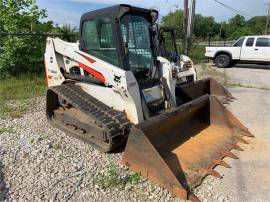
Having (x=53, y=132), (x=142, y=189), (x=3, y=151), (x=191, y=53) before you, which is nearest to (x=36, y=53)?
(x=53, y=132)

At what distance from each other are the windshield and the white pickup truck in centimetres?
1185

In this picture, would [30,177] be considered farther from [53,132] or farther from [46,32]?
[46,32]

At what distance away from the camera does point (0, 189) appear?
3.81 m

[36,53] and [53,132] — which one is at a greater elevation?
[36,53]

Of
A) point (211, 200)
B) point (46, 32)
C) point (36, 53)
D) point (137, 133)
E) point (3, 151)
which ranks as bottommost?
point (211, 200)

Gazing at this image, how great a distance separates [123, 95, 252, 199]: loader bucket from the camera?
3955mm

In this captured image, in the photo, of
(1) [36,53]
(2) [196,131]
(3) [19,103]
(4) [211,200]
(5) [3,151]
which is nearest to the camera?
(4) [211,200]

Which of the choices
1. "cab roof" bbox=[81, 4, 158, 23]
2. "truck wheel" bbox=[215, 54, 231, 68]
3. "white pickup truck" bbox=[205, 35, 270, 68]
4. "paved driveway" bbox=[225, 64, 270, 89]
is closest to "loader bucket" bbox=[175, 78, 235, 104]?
"cab roof" bbox=[81, 4, 158, 23]

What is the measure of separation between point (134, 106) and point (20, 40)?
6848 mm

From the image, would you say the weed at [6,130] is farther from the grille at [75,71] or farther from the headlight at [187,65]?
the headlight at [187,65]

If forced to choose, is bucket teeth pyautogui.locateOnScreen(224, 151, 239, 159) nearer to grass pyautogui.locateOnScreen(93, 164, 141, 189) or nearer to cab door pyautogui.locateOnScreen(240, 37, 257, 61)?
grass pyautogui.locateOnScreen(93, 164, 141, 189)

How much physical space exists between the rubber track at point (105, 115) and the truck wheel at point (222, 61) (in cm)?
1269

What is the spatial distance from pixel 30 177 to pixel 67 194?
63 centimetres

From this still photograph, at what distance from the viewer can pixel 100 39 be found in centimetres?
528
